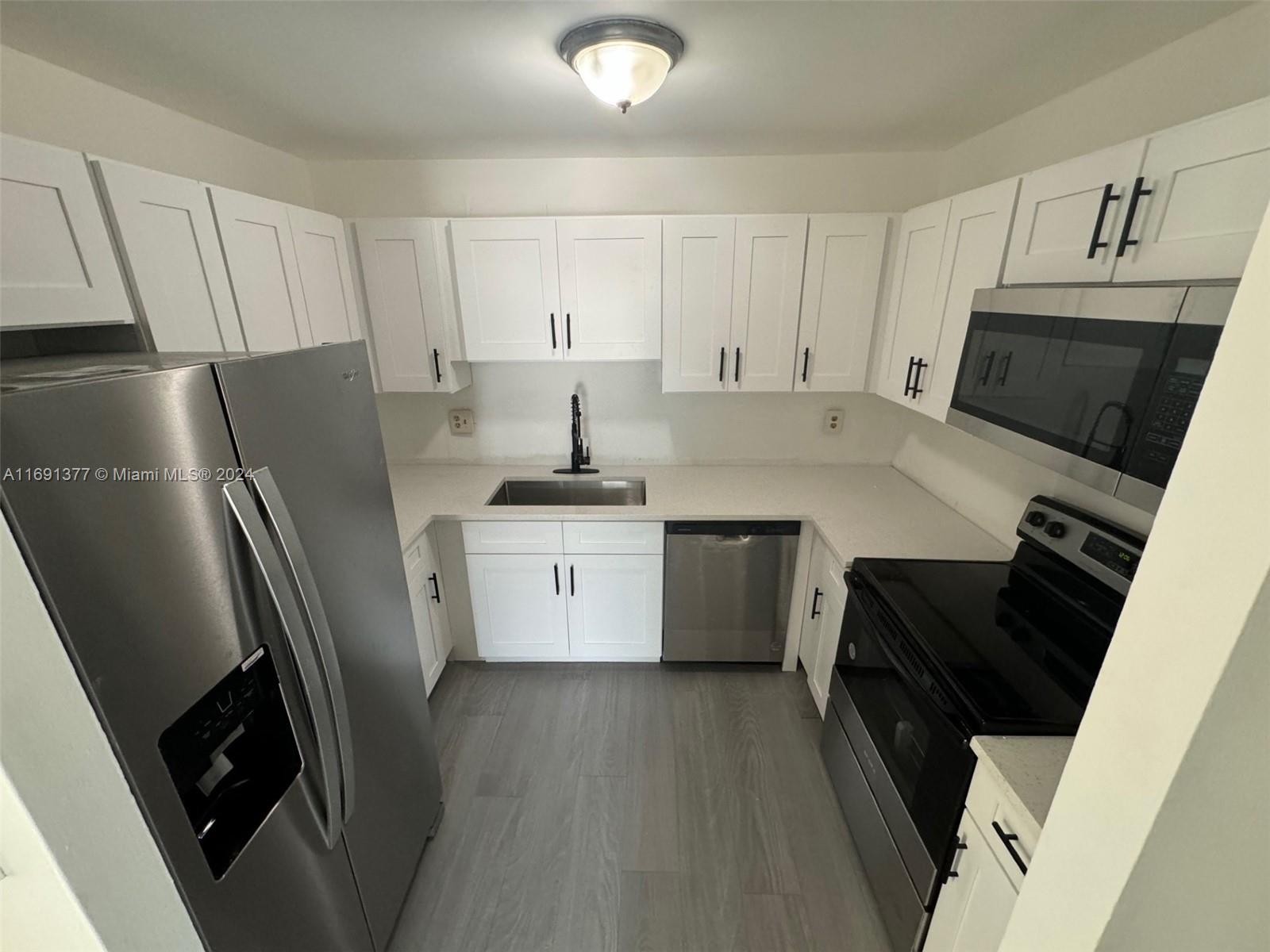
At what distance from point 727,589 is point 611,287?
141cm

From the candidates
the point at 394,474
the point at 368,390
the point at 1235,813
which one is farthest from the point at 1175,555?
the point at 394,474

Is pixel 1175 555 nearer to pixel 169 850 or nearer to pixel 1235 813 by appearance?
pixel 1235 813

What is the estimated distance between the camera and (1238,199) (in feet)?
2.83

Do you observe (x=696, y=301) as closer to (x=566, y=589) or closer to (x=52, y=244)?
(x=566, y=589)

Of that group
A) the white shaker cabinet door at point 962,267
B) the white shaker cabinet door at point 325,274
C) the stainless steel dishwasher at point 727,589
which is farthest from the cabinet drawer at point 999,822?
the white shaker cabinet door at point 325,274

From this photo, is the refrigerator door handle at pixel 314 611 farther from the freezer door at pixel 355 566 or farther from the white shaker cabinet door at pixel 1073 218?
the white shaker cabinet door at pixel 1073 218

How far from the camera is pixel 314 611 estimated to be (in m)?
0.95

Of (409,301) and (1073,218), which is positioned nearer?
(1073,218)

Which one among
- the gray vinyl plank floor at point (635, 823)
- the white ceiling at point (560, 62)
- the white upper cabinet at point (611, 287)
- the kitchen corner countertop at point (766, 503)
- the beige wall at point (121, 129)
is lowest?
the gray vinyl plank floor at point (635, 823)

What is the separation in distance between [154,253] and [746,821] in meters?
2.36

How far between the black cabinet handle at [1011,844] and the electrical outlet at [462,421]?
248cm

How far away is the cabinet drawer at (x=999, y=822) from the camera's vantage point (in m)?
0.85

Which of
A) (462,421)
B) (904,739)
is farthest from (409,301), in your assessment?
(904,739)

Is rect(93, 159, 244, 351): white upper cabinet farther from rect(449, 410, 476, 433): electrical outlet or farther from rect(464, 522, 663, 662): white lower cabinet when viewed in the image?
rect(449, 410, 476, 433): electrical outlet
